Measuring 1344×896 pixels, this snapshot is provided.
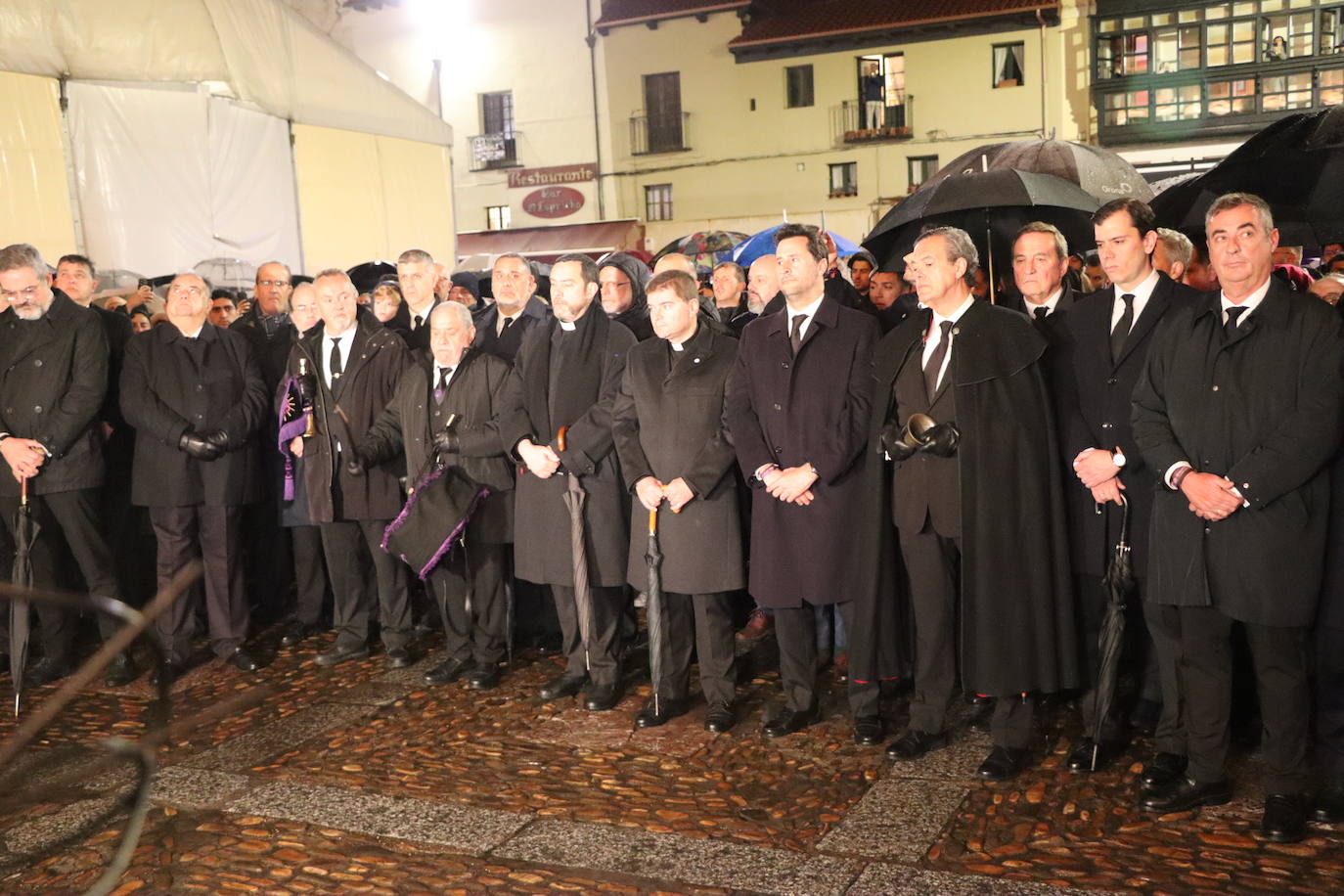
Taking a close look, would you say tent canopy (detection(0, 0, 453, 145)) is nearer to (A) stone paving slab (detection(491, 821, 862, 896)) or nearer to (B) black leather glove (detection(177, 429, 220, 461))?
(B) black leather glove (detection(177, 429, 220, 461))

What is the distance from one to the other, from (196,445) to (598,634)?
7.95ft

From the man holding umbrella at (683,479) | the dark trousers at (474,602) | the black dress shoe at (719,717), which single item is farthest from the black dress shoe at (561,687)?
the black dress shoe at (719,717)

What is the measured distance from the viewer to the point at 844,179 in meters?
32.0

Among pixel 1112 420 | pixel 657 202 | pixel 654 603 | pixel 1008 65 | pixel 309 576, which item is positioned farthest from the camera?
pixel 657 202

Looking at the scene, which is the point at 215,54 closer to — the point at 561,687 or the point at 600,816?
the point at 561,687

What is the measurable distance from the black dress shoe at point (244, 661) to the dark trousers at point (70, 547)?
660 millimetres

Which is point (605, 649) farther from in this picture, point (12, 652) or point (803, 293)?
point (12, 652)

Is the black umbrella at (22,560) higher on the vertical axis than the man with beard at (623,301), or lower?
lower

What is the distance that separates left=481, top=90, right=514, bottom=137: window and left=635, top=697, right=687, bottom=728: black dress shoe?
3095 cm

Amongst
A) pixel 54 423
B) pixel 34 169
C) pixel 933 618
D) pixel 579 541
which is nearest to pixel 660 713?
pixel 579 541

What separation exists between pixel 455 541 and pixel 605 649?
1023 millimetres

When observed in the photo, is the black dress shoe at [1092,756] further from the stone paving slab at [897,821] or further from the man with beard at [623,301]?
the man with beard at [623,301]

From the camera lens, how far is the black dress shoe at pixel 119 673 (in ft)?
21.7

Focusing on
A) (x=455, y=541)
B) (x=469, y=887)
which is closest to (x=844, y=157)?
(x=455, y=541)
